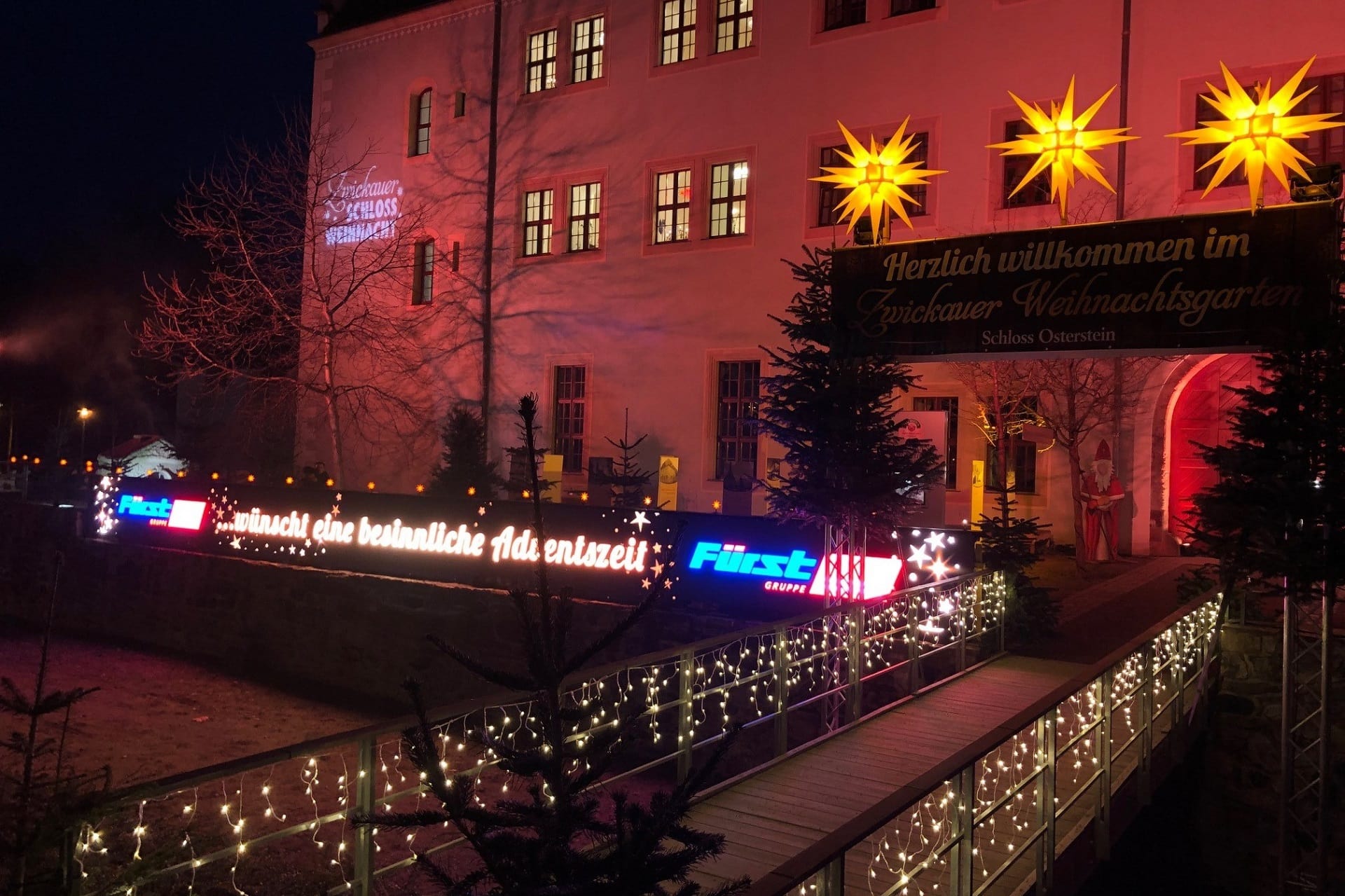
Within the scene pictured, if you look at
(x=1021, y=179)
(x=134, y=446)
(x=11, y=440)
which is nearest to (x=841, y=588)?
(x=1021, y=179)

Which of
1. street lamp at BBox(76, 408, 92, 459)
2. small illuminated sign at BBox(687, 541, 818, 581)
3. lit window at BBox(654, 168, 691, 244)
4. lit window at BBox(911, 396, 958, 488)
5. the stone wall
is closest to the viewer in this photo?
small illuminated sign at BBox(687, 541, 818, 581)

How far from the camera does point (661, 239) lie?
24.5 m

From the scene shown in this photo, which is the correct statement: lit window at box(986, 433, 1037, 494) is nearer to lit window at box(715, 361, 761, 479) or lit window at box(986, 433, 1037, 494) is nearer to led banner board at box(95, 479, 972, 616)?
lit window at box(715, 361, 761, 479)

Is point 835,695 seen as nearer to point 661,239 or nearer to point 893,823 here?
point 893,823

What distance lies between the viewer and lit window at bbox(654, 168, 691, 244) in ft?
79.0

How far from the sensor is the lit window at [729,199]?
2317cm

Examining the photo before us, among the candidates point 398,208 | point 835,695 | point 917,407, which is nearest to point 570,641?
point 835,695

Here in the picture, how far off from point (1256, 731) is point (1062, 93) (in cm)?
1193

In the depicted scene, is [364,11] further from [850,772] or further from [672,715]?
[850,772]

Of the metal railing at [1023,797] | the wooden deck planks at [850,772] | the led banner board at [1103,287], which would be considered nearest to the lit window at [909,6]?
the led banner board at [1103,287]

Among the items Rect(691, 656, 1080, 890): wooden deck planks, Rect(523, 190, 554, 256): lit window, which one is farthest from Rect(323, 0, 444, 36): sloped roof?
Rect(691, 656, 1080, 890): wooden deck planks

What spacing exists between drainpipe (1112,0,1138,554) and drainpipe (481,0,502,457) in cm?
A: 1417

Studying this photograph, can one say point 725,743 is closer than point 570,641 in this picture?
Yes

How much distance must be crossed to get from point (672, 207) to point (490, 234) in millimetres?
5161
